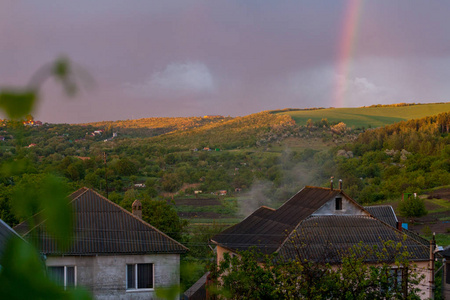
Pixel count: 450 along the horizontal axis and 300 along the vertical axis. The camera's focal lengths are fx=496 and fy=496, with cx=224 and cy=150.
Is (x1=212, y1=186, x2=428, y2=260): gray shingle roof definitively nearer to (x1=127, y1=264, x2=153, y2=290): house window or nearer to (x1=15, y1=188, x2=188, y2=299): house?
(x1=15, y1=188, x2=188, y2=299): house

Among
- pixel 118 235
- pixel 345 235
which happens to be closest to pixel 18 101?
pixel 118 235

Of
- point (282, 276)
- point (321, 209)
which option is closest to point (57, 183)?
point (282, 276)

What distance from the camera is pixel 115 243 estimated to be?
45.8ft

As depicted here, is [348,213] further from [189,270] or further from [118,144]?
[118,144]

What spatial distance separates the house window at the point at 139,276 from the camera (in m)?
13.8

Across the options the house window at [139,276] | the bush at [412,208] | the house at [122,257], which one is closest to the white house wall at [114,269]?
the house at [122,257]

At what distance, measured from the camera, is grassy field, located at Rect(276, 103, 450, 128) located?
116 metres

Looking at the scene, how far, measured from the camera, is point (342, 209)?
61.1 ft

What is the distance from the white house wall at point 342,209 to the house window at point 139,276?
6.81m

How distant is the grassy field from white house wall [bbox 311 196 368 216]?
96441 mm

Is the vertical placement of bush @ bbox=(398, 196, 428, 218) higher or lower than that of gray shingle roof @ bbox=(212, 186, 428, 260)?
lower

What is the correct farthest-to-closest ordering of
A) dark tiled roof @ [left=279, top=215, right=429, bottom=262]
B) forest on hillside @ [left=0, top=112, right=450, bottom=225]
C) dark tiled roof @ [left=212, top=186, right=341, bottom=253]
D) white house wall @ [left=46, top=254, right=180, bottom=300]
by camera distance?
forest on hillside @ [left=0, top=112, right=450, bottom=225] < dark tiled roof @ [left=212, top=186, right=341, bottom=253] < dark tiled roof @ [left=279, top=215, right=429, bottom=262] < white house wall @ [left=46, top=254, right=180, bottom=300]

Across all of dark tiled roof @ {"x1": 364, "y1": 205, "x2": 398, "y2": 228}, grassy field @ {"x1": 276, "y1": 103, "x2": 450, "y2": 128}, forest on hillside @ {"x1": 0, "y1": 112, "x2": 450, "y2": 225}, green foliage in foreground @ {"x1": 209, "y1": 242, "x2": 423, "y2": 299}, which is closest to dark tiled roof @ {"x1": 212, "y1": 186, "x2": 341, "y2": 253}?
dark tiled roof @ {"x1": 364, "y1": 205, "x2": 398, "y2": 228}

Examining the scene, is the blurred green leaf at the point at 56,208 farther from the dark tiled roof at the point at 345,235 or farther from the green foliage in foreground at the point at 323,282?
the dark tiled roof at the point at 345,235
